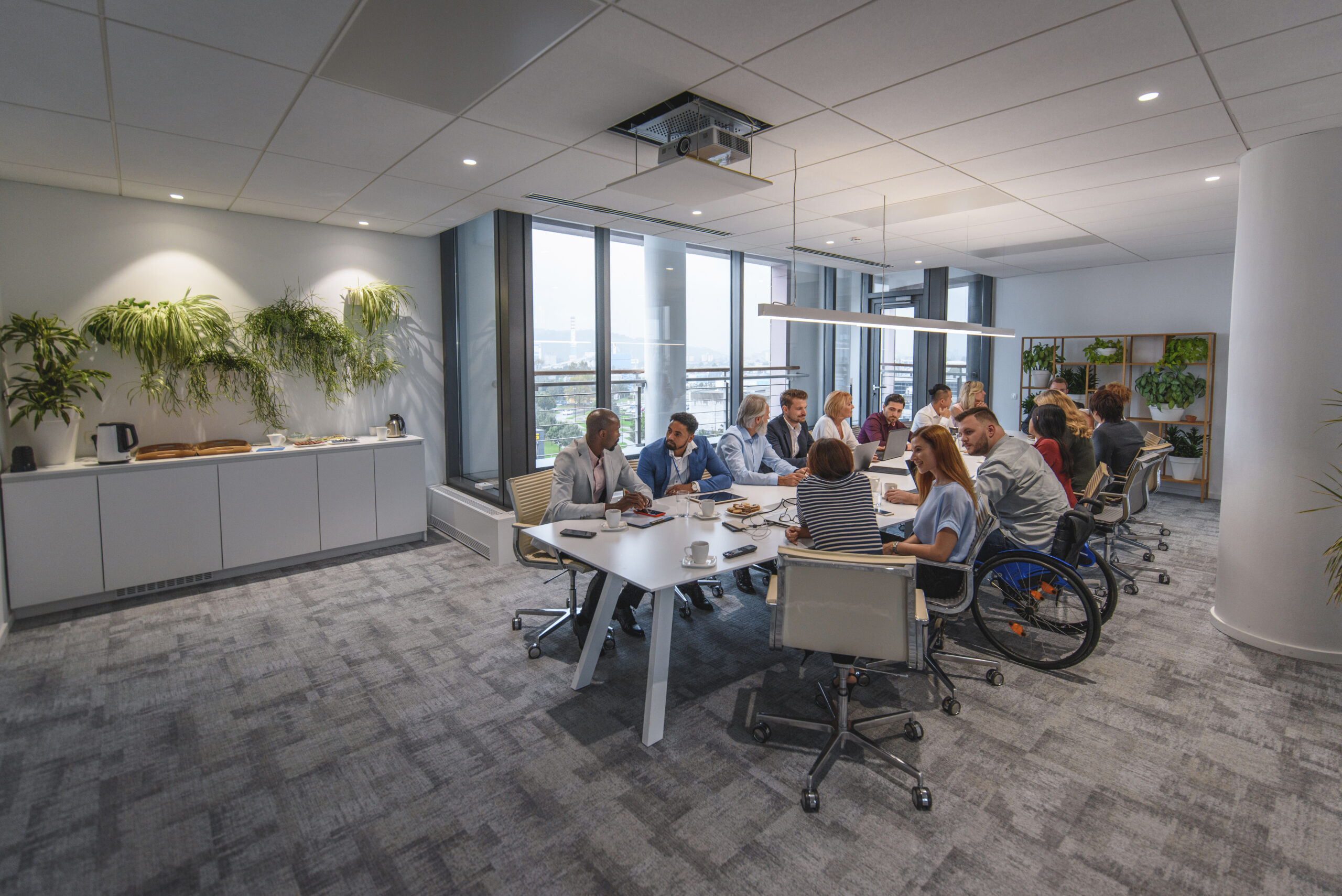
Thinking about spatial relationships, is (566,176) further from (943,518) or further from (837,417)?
(943,518)

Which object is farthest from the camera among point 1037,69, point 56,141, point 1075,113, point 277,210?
point 277,210

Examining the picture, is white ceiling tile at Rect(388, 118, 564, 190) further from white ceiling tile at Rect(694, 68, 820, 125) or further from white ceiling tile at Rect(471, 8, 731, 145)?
white ceiling tile at Rect(694, 68, 820, 125)

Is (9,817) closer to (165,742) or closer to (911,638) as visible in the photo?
(165,742)

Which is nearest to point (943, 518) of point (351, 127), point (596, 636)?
point (596, 636)

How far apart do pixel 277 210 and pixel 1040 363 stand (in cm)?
870

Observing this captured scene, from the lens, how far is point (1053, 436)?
4.46 meters

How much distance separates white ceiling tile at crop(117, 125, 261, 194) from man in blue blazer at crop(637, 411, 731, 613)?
112 inches

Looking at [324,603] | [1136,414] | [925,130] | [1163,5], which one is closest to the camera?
[1163,5]

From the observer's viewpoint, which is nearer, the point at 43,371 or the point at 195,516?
the point at 43,371

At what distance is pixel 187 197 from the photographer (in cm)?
466

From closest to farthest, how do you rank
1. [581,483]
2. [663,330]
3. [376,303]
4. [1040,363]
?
1. [581,483]
2. [376,303]
3. [663,330]
4. [1040,363]

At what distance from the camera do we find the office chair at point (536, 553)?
3.64 meters

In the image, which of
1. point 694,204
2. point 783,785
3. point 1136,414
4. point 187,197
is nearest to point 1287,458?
point 783,785

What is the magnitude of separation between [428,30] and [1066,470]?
460cm
